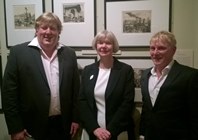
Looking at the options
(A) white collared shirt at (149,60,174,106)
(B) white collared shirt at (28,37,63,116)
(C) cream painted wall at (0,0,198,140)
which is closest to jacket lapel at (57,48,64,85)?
(B) white collared shirt at (28,37,63,116)

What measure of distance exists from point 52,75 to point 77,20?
0.71 meters

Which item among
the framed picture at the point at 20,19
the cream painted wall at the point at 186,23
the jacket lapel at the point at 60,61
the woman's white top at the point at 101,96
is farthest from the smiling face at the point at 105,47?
the framed picture at the point at 20,19

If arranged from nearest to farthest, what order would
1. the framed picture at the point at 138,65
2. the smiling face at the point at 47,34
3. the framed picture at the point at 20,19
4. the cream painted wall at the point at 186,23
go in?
the smiling face at the point at 47,34
the cream painted wall at the point at 186,23
the framed picture at the point at 138,65
the framed picture at the point at 20,19

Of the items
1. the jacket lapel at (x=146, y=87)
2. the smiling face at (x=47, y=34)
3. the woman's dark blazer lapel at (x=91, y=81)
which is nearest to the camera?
the jacket lapel at (x=146, y=87)

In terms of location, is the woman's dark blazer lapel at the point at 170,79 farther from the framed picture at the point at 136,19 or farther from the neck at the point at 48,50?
the neck at the point at 48,50

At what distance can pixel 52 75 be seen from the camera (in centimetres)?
207

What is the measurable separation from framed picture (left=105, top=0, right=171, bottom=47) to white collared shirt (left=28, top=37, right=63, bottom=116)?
0.67 meters

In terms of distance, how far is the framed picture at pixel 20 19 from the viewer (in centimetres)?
262

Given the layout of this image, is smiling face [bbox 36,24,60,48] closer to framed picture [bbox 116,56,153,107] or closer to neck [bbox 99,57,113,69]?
neck [bbox 99,57,113,69]

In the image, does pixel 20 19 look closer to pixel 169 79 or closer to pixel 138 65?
pixel 138 65

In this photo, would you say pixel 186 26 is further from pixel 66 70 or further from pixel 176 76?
pixel 66 70

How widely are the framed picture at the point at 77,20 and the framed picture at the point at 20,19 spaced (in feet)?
0.77

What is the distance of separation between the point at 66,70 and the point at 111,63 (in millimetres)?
373

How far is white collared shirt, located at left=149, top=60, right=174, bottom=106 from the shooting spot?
72.7 inches
